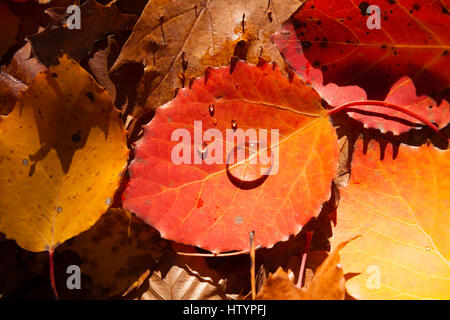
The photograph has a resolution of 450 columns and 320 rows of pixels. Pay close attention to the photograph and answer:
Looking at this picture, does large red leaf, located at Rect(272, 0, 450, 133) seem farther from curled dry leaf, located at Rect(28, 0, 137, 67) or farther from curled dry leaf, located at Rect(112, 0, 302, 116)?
curled dry leaf, located at Rect(28, 0, 137, 67)

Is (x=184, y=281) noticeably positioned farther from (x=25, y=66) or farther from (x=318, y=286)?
(x=25, y=66)

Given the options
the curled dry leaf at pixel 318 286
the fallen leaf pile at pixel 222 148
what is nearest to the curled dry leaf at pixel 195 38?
the fallen leaf pile at pixel 222 148

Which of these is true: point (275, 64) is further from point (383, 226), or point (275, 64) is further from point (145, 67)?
point (383, 226)

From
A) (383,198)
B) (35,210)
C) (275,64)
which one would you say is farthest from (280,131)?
(35,210)

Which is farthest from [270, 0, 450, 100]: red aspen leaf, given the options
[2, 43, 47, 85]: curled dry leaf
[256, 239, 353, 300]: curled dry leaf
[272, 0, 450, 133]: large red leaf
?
[2, 43, 47, 85]: curled dry leaf

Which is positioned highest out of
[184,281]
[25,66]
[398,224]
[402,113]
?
[25,66]

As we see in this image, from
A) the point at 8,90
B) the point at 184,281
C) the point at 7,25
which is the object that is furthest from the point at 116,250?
the point at 7,25

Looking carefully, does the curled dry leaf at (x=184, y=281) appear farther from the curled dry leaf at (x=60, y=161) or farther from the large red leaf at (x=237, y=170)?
the curled dry leaf at (x=60, y=161)
